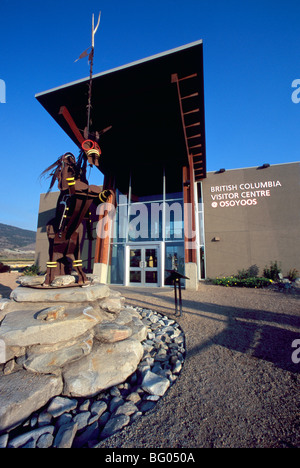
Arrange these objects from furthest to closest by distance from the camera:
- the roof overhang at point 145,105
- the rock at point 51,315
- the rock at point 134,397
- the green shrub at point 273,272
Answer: the green shrub at point 273,272 < the roof overhang at point 145,105 < the rock at point 51,315 < the rock at point 134,397

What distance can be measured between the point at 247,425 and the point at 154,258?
28.8ft

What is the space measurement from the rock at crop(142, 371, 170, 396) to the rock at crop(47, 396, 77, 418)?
2.97 ft

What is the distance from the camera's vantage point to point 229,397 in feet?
7.04

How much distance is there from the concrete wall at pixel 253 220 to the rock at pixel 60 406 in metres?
12.3

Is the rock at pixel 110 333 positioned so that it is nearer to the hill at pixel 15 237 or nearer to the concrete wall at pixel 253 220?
the concrete wall at pixel 253 220

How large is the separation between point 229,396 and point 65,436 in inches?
71.2

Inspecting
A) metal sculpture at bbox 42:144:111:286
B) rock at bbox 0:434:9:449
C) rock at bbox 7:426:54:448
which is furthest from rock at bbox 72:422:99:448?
metal sculpture at bbox 42:144:111:286

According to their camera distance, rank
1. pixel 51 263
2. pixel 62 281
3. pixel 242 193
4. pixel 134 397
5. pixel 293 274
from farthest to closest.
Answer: pixel 242 193 → pixel 293 274 → pixel 51 263 → pixel 62 281 → pixel 134 397

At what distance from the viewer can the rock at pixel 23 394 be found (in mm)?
1944

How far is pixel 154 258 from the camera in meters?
10.5

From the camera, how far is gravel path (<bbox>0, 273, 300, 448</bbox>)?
1631 mm

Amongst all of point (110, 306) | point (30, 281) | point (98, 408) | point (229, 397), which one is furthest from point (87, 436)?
point (30, 281)

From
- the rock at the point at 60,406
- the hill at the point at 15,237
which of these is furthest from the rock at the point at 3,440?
A: the hill at the point at 15,237

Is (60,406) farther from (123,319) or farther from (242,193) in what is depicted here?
(242,193)
